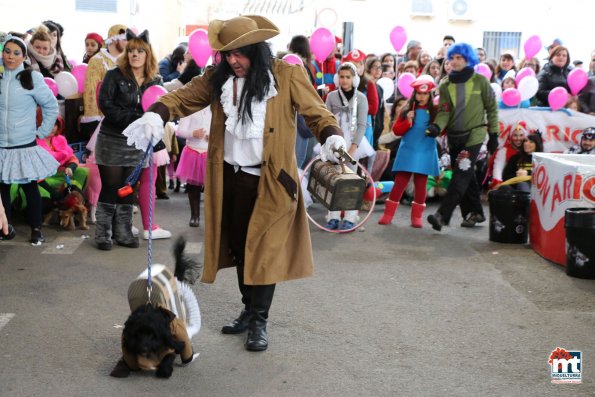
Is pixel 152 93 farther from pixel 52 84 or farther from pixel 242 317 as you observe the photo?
pixel 242 317

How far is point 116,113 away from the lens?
23.4 feet

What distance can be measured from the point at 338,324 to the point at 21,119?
371 cm

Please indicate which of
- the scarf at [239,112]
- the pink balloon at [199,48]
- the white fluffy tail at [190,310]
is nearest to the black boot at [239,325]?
the white fluffy tail at [190,310]

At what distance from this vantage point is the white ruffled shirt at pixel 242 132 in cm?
465

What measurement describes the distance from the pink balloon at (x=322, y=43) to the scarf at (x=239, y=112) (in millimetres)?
6131

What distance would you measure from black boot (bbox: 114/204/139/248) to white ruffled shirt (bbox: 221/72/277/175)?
119 inches

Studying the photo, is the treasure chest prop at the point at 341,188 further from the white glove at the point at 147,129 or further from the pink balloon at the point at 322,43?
the pink balloon at the point at 322,43

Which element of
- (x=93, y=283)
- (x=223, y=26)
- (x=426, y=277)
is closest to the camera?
(x=223, y=26)

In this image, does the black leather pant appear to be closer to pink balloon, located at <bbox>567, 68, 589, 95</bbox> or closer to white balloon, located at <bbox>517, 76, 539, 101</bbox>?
white balloon, located at <bbox>517, 76, 539, 101</bbox>

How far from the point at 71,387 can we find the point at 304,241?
1.59m

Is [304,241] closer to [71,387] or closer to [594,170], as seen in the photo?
[71,387]

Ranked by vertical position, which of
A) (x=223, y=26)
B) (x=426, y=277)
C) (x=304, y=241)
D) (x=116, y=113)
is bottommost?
(x=426, y=277)

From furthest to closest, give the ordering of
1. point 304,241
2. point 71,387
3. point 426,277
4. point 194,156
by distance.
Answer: point 194,156 → point 426,277 → point 304,241 → point 71,387

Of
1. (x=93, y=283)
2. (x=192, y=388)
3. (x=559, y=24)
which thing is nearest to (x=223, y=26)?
(x=192, y=388)
